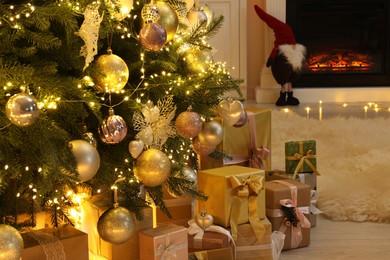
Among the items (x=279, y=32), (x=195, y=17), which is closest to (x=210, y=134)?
(x=195, y=17)

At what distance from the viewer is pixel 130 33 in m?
1.42

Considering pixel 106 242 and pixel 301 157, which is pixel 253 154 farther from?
pixel 106 242

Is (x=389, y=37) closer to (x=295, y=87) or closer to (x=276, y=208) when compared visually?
(x=295, y=87)

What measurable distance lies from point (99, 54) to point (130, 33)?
94mm

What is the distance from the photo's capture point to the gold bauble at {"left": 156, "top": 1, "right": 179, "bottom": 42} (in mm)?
1406

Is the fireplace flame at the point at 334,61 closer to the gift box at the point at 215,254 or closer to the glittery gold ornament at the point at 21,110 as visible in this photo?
the gift box at the point at 215,254

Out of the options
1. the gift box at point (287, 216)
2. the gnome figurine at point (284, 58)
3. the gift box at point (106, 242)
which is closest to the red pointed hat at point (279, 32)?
the gnome figurine at point (284, 58)

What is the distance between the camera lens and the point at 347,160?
106 inches

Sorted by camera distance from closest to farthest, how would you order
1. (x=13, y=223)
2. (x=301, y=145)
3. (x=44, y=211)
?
(x=13, y=223)
(x=44, y=211)
(x=301, y=145)

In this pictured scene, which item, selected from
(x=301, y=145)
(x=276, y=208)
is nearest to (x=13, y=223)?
(x=276, y=208)

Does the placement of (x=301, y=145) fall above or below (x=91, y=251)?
above

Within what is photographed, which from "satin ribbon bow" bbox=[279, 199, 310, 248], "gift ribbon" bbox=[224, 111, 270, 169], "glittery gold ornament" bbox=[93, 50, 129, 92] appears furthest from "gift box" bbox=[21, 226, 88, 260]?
"gift ribbon" bbox=[224, 111, 270, 169]

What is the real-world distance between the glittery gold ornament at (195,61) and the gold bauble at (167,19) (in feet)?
0.72

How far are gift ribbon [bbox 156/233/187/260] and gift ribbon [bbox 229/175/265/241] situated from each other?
0.29m
